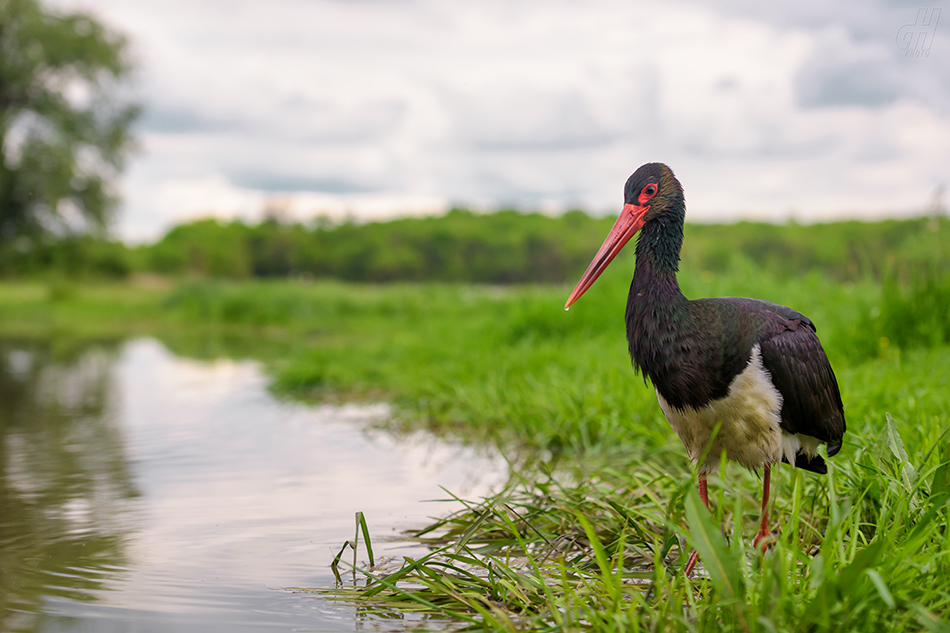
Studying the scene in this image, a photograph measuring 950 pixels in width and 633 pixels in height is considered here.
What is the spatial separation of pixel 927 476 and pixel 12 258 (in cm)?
2944

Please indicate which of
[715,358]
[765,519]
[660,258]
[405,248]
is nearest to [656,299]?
[660,258]

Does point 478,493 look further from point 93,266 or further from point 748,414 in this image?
point 93,266

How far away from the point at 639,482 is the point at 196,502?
2346mm

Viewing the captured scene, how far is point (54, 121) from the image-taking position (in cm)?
2589

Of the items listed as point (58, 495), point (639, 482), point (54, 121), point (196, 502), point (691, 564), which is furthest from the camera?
point (54, 121)

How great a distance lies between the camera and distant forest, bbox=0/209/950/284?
21.1 meters

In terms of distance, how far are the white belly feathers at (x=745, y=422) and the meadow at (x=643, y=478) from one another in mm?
126

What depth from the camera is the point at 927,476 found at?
9.73 ft

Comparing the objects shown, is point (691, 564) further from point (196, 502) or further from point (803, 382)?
point (196, 502)

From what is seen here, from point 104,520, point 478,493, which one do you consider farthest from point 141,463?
point 478,493

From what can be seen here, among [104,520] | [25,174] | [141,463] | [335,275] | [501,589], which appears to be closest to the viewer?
[501,589]

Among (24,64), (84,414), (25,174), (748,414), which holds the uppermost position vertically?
(24,64)

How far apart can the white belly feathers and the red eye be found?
709 millimetres

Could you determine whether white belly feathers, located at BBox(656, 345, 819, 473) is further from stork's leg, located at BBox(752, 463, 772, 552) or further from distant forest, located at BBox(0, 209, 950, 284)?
distant forest, located at BBox(0, 209, 950, 284)
